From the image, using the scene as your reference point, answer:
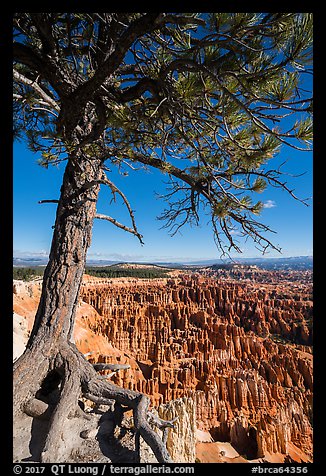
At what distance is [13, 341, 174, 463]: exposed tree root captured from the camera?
1.50 meters

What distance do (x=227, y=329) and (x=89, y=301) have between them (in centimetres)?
1360

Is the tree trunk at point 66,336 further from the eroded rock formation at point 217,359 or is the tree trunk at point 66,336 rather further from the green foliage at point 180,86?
the eroded rock formation at point 217,359

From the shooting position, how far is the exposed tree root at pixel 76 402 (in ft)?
4.92

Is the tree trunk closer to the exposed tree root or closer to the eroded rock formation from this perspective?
the exposed tree root

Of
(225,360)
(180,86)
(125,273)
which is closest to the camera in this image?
(180,86)

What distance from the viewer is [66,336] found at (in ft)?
6.82

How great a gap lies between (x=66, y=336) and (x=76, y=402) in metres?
0.51

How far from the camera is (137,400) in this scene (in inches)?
71.7

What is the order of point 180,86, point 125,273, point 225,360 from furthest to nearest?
point 125,273 < point 225,360 < point 180,86

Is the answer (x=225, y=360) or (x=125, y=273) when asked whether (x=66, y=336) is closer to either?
(x=225, y=360)

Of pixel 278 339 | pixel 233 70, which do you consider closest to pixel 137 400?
pixel 233 70

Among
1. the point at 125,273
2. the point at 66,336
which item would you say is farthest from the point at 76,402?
the point at 125,273

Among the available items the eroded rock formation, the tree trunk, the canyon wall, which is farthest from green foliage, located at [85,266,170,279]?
the tree trunk

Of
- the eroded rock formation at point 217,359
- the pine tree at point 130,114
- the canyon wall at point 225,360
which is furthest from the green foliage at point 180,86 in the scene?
the canyon wall at point 225,360
